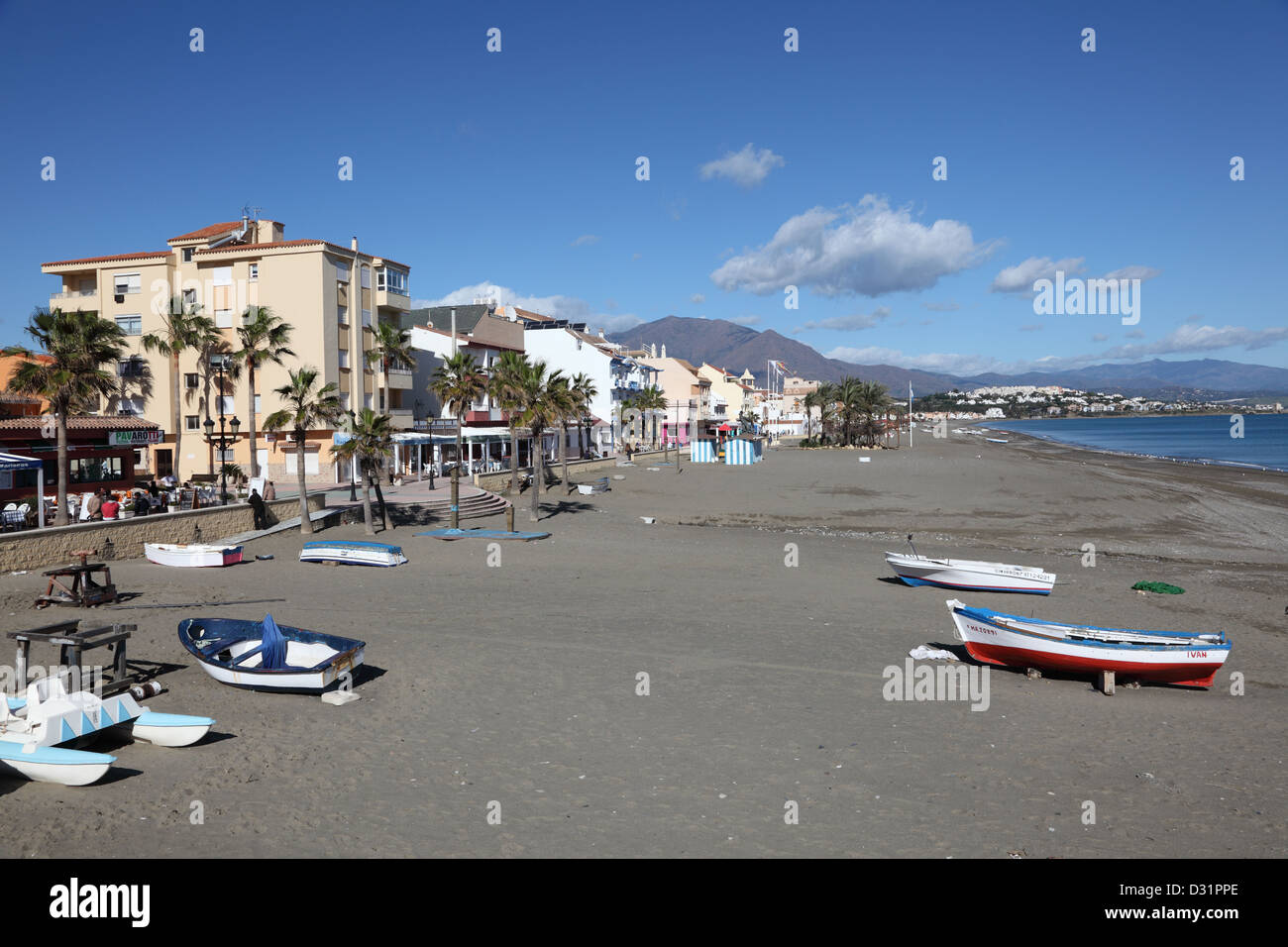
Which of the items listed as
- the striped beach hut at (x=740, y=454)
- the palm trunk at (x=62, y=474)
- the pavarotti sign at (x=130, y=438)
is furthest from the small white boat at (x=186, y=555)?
the striped beach hut at (x=740, y=454)

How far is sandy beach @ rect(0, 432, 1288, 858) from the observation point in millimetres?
7754

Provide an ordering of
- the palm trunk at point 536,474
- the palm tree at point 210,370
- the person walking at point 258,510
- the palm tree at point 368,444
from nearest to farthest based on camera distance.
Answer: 1. the palm tree at point 368,444
2. the person walking at point 258,510
3. the palm trunk at point 536,474
4. the palm tree at point 210,370

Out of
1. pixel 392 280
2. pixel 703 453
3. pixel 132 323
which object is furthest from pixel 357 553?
pixel 703 453

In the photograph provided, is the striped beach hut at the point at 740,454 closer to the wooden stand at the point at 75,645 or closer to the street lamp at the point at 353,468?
the street lamp at the point at 353,468

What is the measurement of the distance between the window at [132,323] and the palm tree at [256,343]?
636 cm

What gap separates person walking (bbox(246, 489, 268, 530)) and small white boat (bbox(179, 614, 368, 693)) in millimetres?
15490

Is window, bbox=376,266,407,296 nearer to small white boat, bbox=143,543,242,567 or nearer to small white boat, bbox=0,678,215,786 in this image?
small white boat, bbox=143,543,242,567

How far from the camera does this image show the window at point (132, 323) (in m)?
43.3

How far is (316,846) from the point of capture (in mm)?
7379

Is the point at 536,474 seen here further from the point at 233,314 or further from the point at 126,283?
the point at 126,283

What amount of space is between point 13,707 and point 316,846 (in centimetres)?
448

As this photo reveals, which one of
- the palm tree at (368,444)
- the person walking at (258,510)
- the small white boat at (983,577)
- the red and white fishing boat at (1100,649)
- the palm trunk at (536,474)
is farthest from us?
the palm trunk at (536,474)
